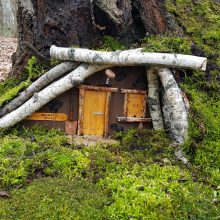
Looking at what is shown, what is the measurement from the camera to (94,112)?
9336 millimetres

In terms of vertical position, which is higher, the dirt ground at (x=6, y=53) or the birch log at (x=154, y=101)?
the dirt ground at (x=6, y=53)

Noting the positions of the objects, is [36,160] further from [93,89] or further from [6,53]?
[6,53]

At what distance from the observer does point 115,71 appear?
9156 millimetres

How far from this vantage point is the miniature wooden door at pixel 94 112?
9.29m

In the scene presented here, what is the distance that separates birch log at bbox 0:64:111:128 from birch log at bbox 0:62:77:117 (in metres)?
0.18

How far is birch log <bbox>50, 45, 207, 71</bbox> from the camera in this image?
841 cm

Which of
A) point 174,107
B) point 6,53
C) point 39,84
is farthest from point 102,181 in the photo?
point 6,53

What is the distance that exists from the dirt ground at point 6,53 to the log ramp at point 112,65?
157 inches

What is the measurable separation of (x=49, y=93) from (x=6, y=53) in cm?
839

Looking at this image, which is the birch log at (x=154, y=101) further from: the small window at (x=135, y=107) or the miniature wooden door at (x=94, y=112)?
the miniature wooden door at (x=94, y=112)

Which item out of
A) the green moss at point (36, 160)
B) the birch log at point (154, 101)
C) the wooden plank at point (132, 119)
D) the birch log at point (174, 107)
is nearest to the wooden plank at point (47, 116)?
the green moss at point (36, 160)

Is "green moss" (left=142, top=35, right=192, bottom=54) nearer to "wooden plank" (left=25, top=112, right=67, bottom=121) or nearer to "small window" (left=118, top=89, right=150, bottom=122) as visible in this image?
"small window" (left=118, top=89, right=150, bottom=122)

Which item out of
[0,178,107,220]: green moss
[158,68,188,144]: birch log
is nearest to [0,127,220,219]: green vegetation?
[0,178,107,220]: green moss

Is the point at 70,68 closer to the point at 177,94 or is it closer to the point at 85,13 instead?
the point at 85,13
